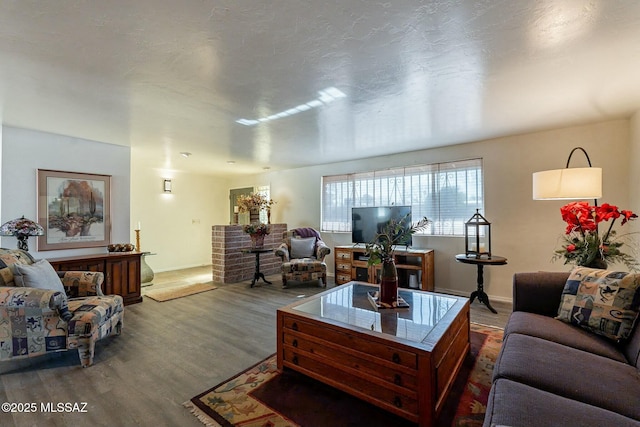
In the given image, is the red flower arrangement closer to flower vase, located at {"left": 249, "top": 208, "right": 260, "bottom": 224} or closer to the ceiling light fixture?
the ceiling light fixture

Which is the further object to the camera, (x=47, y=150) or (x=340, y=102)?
(x=47, y=150)

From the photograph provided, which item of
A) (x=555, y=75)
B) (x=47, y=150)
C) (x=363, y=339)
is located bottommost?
(x=363, y=339)

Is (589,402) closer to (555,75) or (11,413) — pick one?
(555,75)

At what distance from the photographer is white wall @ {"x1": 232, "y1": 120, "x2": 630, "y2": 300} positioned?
10.6 feet

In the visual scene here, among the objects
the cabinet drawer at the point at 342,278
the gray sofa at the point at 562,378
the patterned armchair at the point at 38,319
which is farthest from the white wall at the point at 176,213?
the gray sofa at the point at 562,378

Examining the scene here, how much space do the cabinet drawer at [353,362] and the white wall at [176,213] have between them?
15.5 feet

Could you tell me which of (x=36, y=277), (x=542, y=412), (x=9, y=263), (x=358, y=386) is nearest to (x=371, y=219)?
(x=358, y=386)

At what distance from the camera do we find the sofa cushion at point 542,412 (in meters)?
1.00

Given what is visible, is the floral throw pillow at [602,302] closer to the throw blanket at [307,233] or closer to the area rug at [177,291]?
the throw blanket at [307,233]

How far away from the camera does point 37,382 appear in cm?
203

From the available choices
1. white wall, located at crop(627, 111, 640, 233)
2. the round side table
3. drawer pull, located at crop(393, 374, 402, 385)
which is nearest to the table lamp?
drawer pull, located at crop(393, 374, 402, 385)

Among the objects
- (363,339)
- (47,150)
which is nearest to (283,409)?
(363,339)

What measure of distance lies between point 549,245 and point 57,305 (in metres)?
5.17

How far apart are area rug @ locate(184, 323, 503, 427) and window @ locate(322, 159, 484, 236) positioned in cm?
251
